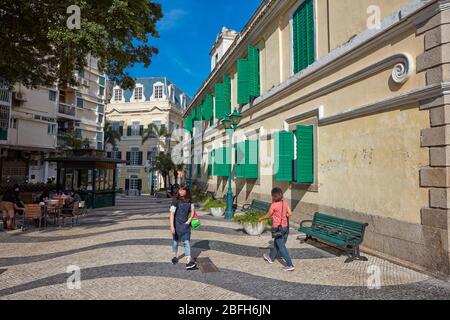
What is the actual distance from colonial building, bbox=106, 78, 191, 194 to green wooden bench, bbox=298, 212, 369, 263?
34.7 m

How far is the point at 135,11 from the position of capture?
10.0m

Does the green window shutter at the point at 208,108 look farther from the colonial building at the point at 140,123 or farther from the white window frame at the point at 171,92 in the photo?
the white window frame at the point at 171,92

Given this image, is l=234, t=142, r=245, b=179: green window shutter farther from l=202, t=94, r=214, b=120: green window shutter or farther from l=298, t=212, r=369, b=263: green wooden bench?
l=298, t=212, r=369, b=263: green wooden bench

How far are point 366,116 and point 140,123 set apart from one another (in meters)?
39.1

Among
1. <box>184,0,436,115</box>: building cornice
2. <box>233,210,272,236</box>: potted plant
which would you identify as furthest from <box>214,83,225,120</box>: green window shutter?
<box>233,210,272,236</box>: potted plant

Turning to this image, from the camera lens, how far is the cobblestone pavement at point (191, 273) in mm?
4473

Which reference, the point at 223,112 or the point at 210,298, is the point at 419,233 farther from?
the point at 223,112

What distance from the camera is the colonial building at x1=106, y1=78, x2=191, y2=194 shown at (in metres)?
41.9

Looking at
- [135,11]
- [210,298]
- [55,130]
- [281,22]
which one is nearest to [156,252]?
[210,298]

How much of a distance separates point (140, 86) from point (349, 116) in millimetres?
41042

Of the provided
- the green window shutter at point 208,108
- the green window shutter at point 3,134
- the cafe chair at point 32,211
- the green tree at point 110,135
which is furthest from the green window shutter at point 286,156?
the green tree at point 110,135

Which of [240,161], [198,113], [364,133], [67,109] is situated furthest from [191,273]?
[67,109]

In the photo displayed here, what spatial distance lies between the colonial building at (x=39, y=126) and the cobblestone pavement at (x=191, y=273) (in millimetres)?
17431

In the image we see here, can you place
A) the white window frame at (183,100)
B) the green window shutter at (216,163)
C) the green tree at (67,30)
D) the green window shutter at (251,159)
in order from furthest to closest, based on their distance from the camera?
the white window frame at (183,100), the green window shutter at (216,163), the green window shutter at (251,159), the green tree at (67,30)
